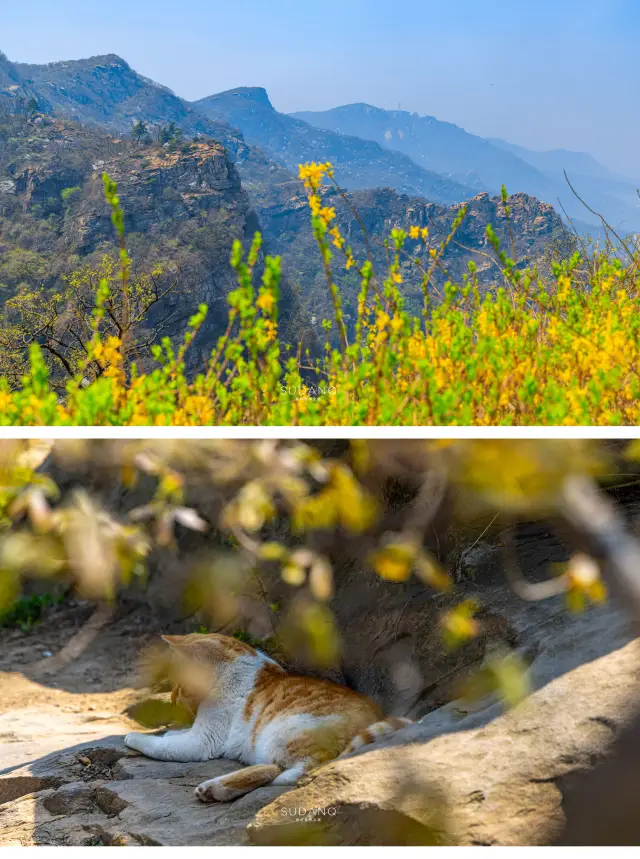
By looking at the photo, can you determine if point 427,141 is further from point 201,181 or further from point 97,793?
point 97,793

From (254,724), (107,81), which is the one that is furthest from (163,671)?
(107,81)

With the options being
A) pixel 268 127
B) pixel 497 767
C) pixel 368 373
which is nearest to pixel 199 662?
pixel 497 767

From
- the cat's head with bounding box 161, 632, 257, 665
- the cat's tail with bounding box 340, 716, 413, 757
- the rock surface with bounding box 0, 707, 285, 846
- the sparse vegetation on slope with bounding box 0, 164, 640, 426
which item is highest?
the sparse vegetation on slope with bounding box 0, 164, 640, 426

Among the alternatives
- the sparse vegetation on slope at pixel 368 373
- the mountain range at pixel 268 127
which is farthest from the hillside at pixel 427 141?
the sparse vegetation on slope at pixel 368 373

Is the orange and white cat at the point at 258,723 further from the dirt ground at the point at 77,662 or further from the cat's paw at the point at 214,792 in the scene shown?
the dirt ground at the point at 77,662

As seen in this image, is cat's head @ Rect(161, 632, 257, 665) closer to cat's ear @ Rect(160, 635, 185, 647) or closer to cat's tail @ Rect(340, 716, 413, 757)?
cat's ear @ Rect(160, 635, 185, 647)

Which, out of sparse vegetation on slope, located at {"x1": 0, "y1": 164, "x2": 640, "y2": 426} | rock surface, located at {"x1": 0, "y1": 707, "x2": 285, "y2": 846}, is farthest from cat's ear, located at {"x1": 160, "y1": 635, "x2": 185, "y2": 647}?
sparse vegetation on slope, located at {"x1": 0, "y1": 164, "x2": 640, "y2": 426}
